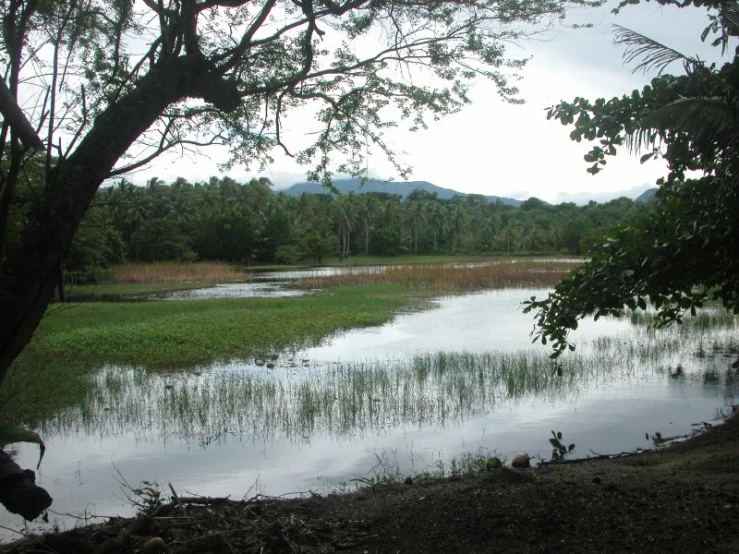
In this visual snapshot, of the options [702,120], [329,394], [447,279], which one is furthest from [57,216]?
[447,279]

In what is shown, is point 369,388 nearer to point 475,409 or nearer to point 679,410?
point 475,409

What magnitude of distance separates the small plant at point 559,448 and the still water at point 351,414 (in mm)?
114

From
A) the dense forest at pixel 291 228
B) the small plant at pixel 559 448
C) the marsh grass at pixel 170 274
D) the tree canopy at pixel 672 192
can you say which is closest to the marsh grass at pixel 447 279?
the marsh grass at pixel 170 274

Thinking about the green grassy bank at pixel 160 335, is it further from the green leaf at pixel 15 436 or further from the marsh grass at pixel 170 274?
the marsh grass at pixel 170 274

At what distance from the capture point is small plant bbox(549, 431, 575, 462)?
25.9 ft

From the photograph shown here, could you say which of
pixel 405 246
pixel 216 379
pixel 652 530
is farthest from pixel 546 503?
pixel 405 246

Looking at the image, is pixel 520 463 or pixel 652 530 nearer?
pixel 652 530

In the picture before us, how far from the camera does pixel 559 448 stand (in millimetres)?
8242

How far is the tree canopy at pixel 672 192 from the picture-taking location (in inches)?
181

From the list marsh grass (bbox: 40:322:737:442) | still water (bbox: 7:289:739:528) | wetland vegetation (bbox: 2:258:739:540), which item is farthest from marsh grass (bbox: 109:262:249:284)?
marsh grass (bbox: 40:322:737:442)

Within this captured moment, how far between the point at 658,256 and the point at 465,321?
16.8 meters

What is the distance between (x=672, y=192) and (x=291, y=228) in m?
69.4

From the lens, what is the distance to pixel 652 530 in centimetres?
365

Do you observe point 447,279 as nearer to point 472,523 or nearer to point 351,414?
point 351,414
